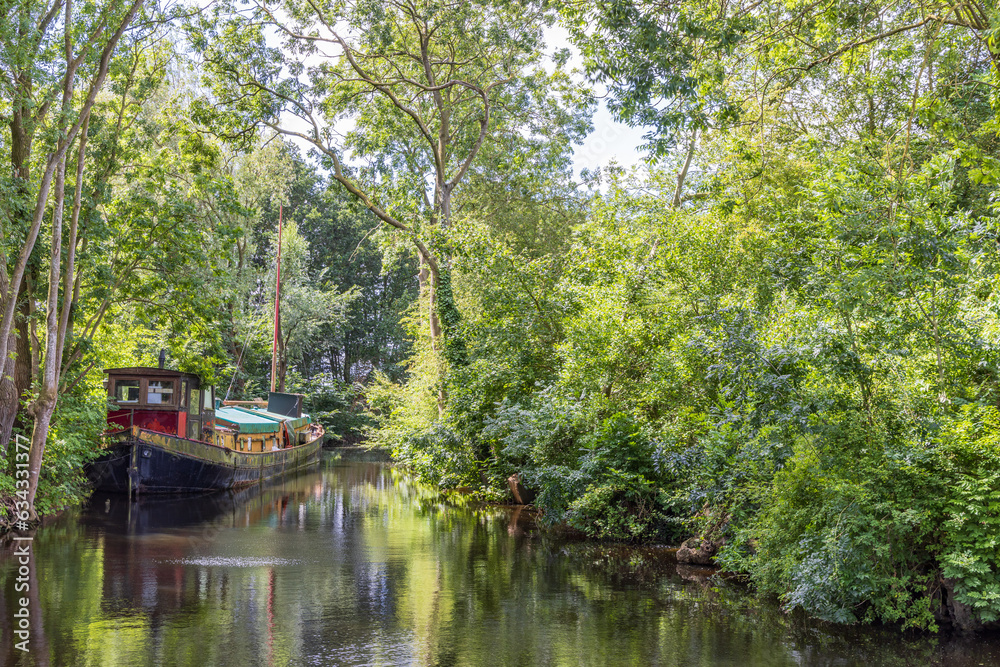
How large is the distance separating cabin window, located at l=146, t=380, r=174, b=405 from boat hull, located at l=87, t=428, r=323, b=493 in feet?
4.80

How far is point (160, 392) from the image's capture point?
2117 centimetres

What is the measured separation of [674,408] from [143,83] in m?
12.2

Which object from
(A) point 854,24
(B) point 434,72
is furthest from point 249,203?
(A) point 854,24

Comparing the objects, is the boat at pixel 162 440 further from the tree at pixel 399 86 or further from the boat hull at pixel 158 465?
the tree at pixel 399 86

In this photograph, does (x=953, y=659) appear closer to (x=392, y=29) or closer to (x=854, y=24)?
(x=854, y=24)

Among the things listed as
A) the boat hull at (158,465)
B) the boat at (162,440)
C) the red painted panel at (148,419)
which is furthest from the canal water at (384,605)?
the red painted panel at (148,419)

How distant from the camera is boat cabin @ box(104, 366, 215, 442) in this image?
68.1 ft

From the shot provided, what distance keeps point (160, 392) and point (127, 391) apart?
2.72 feet

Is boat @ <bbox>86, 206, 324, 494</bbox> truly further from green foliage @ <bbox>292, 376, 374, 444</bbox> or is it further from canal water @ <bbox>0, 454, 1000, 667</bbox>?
green foliage @ <bbox>292, 376, 374, 444</bbox>

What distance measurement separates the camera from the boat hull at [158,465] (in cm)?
1958

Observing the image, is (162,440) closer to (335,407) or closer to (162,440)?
(162,440)

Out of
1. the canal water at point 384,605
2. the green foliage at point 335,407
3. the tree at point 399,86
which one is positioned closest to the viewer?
the canal water at point 384,605

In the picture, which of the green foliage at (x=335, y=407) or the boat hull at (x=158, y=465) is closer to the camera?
the boat hull at (x=158, y=465)

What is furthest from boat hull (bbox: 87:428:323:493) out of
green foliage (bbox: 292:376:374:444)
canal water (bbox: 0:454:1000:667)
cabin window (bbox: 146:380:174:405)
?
green foliage (bbox: 292:376:374:444)
